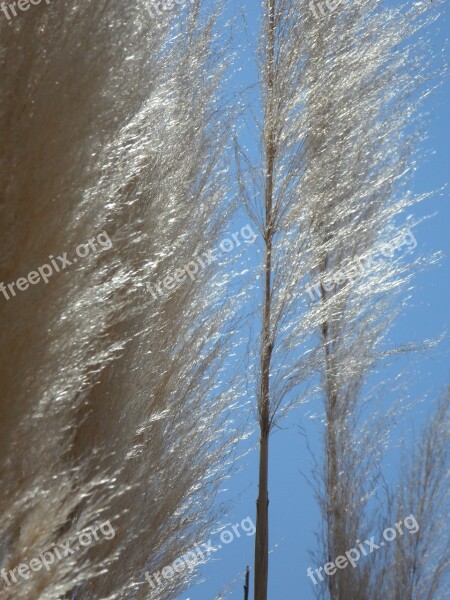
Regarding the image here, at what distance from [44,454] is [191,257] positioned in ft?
2.62

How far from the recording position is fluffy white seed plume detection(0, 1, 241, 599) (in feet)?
3.93

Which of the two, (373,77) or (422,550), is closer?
(373,77)

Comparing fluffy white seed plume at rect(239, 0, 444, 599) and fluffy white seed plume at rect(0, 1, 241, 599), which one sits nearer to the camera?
fluffy white seed plume at rect(0, 1, 241, 599)

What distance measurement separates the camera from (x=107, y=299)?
5.13ft

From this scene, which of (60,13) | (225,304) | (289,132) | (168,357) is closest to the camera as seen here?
(60,13)

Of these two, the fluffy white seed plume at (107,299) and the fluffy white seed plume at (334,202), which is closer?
the fluffy white seed plume at (107,299)

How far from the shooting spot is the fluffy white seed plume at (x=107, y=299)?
1.20 metres

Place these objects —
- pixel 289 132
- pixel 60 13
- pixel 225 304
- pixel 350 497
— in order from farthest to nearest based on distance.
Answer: pixel 350 497 < pixel 289 132 < pixel 225 304 < pixel 60 13

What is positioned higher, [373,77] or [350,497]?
[373,77]

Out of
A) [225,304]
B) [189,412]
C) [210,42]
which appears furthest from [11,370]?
[210,42]

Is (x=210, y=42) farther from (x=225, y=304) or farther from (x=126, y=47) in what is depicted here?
(x=126, y=47)

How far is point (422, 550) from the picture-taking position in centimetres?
370

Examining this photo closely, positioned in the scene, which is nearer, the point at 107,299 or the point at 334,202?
the point at 107,299

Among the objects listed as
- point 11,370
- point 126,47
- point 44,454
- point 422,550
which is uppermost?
point 126,47
